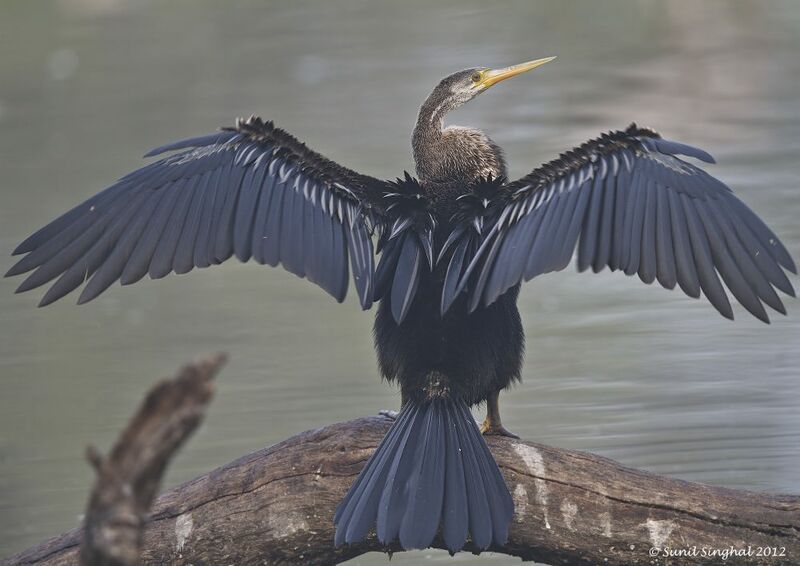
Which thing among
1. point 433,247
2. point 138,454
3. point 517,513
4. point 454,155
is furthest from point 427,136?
point 138,454

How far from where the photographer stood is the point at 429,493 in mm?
2879

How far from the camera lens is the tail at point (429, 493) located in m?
2.82

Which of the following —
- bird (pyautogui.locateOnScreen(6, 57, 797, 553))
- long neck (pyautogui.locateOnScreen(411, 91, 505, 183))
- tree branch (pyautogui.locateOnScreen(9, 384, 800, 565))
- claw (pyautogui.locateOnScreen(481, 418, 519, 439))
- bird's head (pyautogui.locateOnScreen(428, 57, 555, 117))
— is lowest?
tree branch (pyautogui.locateOnScreen(9, 384, 800, 565))

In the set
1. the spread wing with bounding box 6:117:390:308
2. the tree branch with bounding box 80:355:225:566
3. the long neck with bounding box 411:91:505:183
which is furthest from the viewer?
the long neck with bounding box 411:91:505:183

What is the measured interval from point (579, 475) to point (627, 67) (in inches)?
322

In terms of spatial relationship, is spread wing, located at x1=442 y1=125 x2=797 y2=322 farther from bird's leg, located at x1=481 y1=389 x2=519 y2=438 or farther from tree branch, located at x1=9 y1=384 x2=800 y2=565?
tree branch, located at x1=9 y1=384 x2=800 y2=565

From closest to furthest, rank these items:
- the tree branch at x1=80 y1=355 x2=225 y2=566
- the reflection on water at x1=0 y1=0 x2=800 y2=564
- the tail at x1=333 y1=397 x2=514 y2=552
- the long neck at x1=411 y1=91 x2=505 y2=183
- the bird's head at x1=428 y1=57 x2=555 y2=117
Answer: the tree branch at x1=80 y1=355 x2=225 y2=566, the tail at x1=333 y1=397 x2=514 y2=552, the long neck at x1=411 y1=91 x2=505 y2=183, the bird's head at x1=428 y1=57 x2=555 y2=117, the reflection on water at x1=0 y1=0 x2=800 y2=564

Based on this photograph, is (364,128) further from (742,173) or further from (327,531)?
(327,531)

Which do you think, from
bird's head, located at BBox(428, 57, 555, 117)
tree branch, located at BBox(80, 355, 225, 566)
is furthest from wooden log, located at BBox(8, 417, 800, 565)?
tree branch, located at BBox(80, 355, 225, 566)

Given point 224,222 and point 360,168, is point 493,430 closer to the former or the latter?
point 224,222

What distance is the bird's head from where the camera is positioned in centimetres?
403

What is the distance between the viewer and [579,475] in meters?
3.07

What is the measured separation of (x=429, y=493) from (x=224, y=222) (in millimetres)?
997

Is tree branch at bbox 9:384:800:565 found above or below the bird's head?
below
